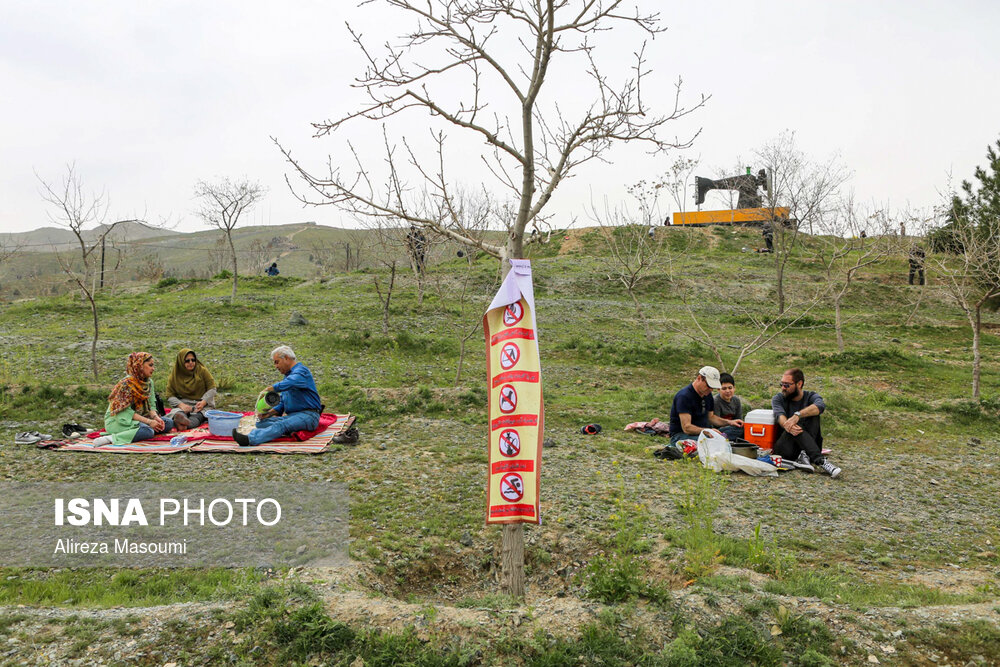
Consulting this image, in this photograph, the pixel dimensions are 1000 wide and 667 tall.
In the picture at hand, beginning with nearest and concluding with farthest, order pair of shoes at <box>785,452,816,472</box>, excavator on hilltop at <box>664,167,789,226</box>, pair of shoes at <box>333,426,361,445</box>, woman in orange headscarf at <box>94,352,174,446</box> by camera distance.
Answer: pair of shoes at <box>785,452,816,472</box> < woman in orange headscarf at <box>94,352,174,446</box> < pair of shoes at <box>333,426,361,445</box> < excavator on hilltop at <box>664,167,789,226</box>

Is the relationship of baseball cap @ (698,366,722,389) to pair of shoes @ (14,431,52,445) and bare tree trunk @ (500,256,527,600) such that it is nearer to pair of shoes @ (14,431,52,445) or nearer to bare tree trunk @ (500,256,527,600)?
bare tree trunk @ (500,256,527,600)

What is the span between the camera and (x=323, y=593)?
423 cm

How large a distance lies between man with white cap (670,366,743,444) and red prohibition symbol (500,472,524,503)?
459 cm

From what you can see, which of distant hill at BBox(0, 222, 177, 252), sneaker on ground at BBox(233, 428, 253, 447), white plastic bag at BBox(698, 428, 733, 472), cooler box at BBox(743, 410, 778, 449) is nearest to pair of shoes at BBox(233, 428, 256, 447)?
sneaker on ground at BBox(233, 428, 253, 447)

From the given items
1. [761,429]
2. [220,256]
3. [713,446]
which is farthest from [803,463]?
[220,256]

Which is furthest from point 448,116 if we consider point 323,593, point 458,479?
point 458,479

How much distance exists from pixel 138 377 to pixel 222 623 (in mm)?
5639

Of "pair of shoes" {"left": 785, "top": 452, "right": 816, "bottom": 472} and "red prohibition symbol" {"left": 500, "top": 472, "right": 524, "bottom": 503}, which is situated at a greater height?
"red prohibition symbol" {"left": 500, "top": 472, "right": 524, "bottom": 503}

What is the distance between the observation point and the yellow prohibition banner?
13.1ft

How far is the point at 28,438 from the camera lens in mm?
8297

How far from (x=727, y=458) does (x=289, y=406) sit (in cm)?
548

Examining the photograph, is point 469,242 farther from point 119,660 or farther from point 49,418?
point 49,418

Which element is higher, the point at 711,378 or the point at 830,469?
the point at 711,378

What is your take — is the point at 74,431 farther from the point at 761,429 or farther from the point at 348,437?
the point at 761,429
